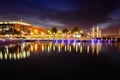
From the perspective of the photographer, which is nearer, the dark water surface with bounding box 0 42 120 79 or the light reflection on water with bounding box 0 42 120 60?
the dark water surface with bounding box 0 42 120 79

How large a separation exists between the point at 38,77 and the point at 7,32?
113 metres

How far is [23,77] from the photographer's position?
1499 cm

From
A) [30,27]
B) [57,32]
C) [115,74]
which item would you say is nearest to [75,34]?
[57,32]

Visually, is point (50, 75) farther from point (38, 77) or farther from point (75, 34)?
point (75, 34)

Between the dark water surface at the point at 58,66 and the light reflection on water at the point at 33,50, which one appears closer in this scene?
the dark water surface at the point at 58,66

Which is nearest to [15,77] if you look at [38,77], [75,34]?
[38,77]

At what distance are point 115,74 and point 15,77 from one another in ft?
23.3

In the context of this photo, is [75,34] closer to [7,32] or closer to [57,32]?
[57,32]

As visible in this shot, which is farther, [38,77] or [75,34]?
[75,34]

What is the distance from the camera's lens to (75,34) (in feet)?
464

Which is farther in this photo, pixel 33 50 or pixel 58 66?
pixel 33 50

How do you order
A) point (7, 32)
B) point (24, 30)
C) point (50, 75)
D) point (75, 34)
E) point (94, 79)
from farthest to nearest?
1. point (75, 34)
2. point (24, 30)
3. point (7, 32)
4. point (50, 75)
5. point (94, 79)

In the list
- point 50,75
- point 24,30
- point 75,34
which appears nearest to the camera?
point 50,75

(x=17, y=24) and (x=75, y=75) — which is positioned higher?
(x=17, y=24)
